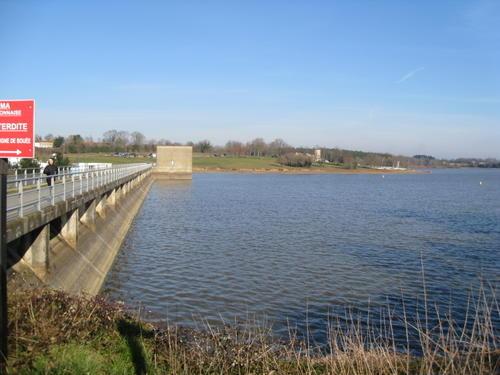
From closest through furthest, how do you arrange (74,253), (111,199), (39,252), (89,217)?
1. (39,252)
2. (74,253)
3. (89,217)
4. (111,199)

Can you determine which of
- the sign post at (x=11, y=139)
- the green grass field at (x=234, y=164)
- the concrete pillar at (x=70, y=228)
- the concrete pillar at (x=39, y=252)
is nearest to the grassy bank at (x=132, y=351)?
the sign post at (x=11, y=139)

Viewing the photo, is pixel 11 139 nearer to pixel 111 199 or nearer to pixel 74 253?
pixel 74 253

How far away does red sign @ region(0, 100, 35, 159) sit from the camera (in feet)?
20.2

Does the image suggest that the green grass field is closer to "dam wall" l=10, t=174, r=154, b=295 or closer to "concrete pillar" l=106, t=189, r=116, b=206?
"concrete pillar" l=106, t=189, r=116, b=206

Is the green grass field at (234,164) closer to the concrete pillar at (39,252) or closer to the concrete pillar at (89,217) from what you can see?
the concrete pillar at (89,217)

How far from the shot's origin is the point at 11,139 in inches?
243

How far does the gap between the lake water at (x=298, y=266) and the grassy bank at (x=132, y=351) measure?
120 inches

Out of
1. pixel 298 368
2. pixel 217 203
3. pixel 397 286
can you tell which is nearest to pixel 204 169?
pixel 217 203

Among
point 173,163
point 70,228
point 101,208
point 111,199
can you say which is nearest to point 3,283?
point 70,228

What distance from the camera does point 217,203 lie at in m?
52.1

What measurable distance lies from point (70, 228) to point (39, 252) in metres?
4.74

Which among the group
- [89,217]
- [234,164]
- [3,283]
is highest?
[3,283]

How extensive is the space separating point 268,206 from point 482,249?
991 inches

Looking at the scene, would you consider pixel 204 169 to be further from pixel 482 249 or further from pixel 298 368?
pixel 298 368
